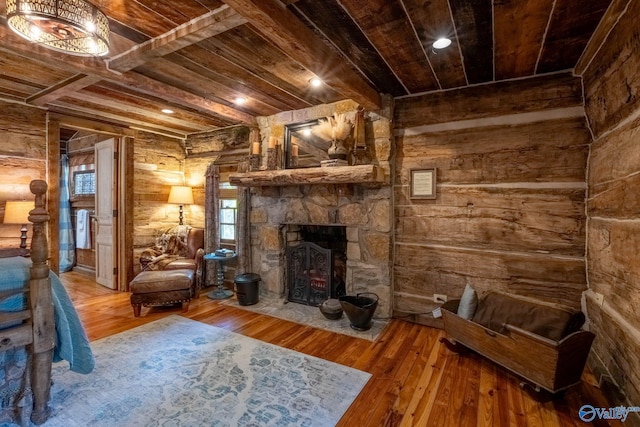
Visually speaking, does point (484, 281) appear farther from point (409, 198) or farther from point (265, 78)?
point (265, 78)

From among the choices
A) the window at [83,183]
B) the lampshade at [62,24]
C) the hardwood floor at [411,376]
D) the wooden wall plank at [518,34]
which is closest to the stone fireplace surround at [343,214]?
the hardwood floor at [411,376]

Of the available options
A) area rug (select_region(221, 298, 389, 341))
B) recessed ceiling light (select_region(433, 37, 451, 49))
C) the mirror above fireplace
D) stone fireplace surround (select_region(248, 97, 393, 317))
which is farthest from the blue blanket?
recessed ceiling light (select_region(433, 37, 451, 49))

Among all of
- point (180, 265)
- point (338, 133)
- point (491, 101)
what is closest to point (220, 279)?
point (180, 265)

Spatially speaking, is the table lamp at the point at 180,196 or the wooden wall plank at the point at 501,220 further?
the table lamp at the point at 180,196

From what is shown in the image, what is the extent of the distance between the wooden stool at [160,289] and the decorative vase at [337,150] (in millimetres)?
2199

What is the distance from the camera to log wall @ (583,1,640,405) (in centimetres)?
162

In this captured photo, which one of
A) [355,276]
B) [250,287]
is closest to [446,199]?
[355,276]

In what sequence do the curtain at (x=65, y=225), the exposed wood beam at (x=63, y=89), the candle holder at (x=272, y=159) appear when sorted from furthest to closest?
the curtain at (x=65, y=225), the candle holder at (x=272, y=159), the exposed wood beam at (x=63, y=89)

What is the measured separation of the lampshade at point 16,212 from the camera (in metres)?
3.17

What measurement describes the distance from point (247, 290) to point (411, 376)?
7.04ft

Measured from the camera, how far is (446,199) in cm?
295

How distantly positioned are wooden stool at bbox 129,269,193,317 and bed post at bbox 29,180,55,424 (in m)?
1.55

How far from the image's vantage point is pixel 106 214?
4387mm

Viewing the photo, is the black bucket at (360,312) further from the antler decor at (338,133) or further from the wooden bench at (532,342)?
the antler decor at (338,133)
